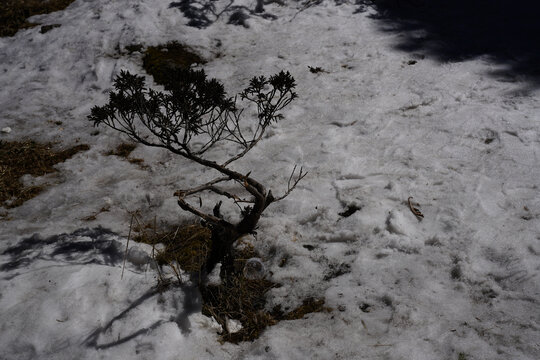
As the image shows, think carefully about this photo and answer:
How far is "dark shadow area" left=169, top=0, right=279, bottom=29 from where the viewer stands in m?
7.82

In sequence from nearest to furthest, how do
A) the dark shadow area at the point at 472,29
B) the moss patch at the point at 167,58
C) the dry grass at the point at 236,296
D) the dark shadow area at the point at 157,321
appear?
the dark shadow area at the point at 157,321 < the dry grass at the point at 236,296 < the dark shadow area at the point at 472,29 < the moss patch at the point at 167,58

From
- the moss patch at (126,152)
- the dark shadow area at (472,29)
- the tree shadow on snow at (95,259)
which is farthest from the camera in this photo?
the dark shadow area at (472,29)

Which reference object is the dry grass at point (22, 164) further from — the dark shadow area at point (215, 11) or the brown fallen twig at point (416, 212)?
the brown fallen twig at point (416, 212)

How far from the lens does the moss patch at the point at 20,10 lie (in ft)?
25.8

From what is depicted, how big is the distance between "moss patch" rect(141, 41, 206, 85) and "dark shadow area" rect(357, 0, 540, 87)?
399 centimetres

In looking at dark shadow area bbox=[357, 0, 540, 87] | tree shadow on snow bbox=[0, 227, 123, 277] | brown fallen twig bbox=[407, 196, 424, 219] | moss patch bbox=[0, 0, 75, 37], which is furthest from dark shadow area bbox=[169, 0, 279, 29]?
brown fallen twig bbox=[407, 196, 424, 219]

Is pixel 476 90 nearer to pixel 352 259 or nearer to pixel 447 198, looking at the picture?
pixel 447 198

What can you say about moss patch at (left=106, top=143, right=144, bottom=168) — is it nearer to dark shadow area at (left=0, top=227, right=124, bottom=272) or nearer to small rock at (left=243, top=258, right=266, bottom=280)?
dark shadow area at (left=0, top=227, right=124, bottom=272)

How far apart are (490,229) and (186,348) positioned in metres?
2.92

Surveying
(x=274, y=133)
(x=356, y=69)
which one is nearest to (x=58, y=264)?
(x=274, y=133)

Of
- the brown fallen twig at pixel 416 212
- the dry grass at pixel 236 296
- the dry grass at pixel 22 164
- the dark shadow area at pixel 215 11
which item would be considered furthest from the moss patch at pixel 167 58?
the brown fallen twig at pixel 416 212

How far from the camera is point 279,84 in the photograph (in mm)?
2879

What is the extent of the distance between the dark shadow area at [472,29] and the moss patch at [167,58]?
3.99 meters

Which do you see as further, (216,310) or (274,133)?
(274,133)
